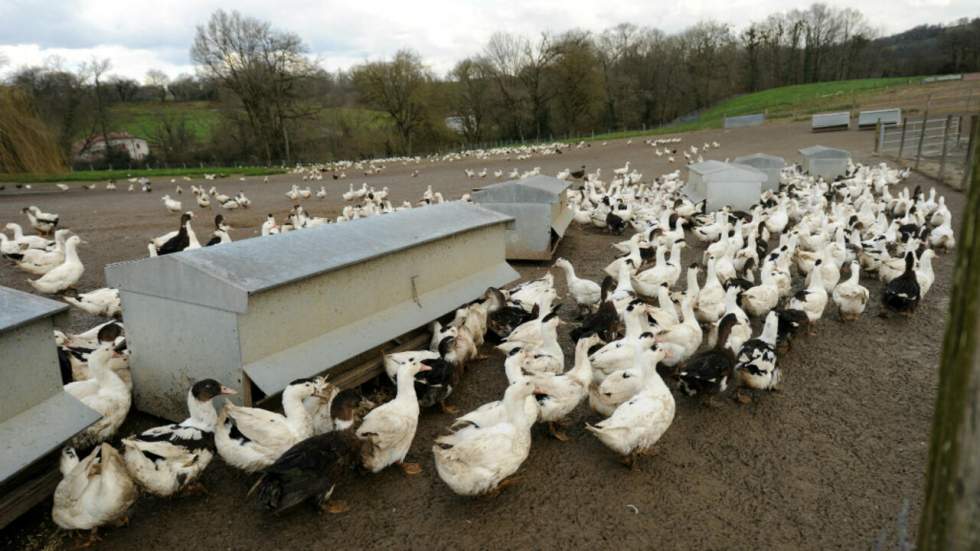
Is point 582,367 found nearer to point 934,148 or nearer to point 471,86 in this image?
point 934,148

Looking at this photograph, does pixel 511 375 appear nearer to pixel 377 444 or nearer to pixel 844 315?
pixel 377 444

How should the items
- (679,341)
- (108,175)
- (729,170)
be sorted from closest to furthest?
(679,341)
(729,170)
(108,175)

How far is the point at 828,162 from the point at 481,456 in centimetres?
2191

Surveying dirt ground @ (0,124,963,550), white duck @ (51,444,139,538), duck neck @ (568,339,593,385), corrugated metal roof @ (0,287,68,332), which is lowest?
dirt ground @ (0,124,963,550)

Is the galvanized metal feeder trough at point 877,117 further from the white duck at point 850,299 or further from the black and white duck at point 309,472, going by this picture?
the black and white duck at point 309,472

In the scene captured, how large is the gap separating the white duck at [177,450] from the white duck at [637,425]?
3.14 metres

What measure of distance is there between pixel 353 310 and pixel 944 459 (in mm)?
5481

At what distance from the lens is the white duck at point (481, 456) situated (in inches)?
169

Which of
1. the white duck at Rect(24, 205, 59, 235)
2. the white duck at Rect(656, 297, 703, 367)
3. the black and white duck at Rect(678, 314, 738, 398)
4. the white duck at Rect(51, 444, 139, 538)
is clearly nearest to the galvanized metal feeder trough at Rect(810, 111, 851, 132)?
the white duck at Rect(656, 297, 703, 367)

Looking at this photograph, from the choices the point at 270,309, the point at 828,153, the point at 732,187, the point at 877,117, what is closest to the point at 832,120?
the point at 877,117

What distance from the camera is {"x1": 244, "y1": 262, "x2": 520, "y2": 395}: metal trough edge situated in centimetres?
512

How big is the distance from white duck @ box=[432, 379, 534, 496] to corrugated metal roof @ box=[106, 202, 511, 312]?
83.7 inches

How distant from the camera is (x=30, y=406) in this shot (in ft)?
14.5

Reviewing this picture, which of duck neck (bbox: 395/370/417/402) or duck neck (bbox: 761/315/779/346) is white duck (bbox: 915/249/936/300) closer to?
duck neck (bbox: 761/315/779/346)
